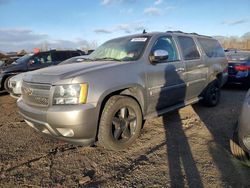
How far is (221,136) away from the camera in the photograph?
4.34 m

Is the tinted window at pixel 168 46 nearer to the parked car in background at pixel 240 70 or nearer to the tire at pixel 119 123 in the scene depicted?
the tire at pixel 119 123

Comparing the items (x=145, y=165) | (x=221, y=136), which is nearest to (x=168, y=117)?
(x=221, y=136)

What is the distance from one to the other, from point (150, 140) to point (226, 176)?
1.45m

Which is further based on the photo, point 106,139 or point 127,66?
point 127,66

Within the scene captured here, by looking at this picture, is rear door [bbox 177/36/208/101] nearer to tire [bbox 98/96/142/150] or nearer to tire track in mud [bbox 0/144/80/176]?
tire [bbox 98/96/142/150]

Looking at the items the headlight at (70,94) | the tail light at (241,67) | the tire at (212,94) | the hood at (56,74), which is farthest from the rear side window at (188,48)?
the tail light at (241,67)

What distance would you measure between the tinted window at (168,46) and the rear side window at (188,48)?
277 millimetres

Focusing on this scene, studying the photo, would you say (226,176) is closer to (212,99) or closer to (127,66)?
(127,66)

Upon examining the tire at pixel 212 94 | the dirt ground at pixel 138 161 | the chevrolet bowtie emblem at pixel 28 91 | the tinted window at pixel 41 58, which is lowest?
the dirt ground at pixel 138 161

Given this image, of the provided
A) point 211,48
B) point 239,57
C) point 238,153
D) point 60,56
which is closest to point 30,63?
point 60,56

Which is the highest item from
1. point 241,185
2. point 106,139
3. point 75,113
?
point 75,113

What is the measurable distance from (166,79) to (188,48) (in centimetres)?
129

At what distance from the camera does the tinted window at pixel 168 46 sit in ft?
15.0

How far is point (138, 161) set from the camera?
138 inches
